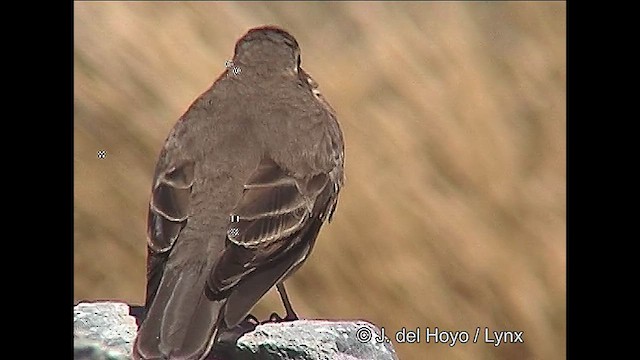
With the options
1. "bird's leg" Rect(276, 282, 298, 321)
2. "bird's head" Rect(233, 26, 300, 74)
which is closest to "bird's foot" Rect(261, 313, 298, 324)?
"bird's leg" Rect(276, 282, 298, 321)

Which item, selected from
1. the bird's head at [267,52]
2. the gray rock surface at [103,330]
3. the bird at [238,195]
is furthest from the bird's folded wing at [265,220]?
the gray rock surface at [103,330]

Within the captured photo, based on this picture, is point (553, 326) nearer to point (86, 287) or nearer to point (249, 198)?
point (249, 198)

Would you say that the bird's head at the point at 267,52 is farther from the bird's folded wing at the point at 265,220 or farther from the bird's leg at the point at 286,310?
the bird's leg at the point at 286,310

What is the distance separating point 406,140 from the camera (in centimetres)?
217

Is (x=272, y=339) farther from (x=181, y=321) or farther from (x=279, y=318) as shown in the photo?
(x=181, y=321)

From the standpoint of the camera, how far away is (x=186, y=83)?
215 centimetres

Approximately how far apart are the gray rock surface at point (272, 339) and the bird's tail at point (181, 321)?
0.71 ft

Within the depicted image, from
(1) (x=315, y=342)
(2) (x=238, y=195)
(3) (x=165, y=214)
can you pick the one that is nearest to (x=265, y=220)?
(2) (x=238, y=195)

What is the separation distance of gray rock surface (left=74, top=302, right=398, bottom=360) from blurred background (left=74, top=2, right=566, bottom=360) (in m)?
0.04

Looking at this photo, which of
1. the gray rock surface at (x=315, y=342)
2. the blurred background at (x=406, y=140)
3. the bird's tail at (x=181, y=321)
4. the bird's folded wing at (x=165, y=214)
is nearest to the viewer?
the bird's tail at (x=181, y=321)

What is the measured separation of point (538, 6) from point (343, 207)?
65cm

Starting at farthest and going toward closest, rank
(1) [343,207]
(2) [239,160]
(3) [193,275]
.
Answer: (1) [343,207], (2) [239,160], (3) [193,275]

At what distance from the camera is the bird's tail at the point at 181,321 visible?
179 cm

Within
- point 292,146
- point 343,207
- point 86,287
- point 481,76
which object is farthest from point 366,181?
point 86,287
